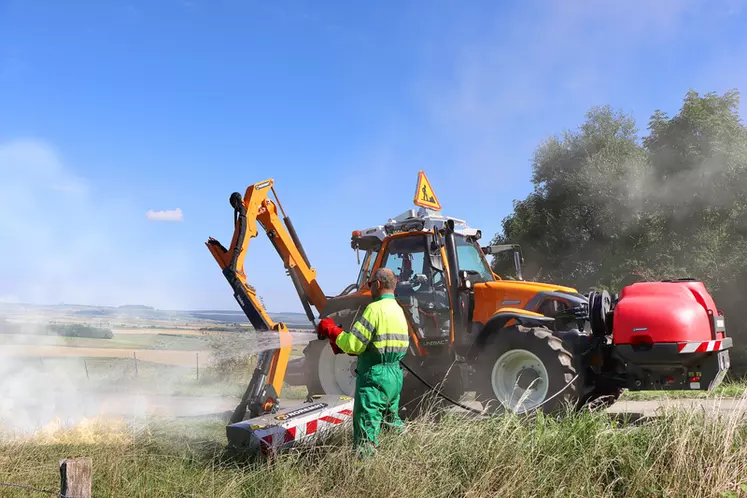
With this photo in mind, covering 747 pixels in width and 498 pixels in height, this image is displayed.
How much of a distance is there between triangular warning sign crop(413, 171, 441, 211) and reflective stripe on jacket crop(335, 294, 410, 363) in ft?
12.2

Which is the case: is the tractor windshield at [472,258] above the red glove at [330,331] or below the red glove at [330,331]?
above

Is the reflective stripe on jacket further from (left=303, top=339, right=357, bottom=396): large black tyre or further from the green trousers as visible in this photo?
(left=303, top=339, right=357, bottom=396): large black tyre

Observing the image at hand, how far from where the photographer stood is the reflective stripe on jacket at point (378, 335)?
4.85 m

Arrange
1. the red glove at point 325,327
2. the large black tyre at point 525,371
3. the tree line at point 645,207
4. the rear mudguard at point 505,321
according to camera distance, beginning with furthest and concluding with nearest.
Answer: the tree line at point 645,207 → the rear mudguard at point 505,321 → the large black tyre at point 525,371 → the red glove at point 325,327

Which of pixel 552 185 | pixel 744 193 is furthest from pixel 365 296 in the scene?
pixel 552 185

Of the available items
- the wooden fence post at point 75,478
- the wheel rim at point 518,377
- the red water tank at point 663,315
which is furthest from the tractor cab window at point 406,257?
the wooden fence post at point 75,478

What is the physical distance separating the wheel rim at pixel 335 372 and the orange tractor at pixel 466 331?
13 mm

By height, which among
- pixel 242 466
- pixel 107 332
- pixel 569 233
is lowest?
pixel 242 466

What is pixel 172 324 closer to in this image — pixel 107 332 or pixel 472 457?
pixel 107 332

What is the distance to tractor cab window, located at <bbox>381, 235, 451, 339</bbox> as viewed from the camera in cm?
757

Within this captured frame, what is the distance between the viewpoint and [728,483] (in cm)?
403

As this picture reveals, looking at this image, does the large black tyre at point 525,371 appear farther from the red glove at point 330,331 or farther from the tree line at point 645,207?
the tree line at point 645,207

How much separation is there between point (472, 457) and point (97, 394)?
584 centimetres

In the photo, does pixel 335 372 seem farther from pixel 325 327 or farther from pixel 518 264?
pixel 325 327
